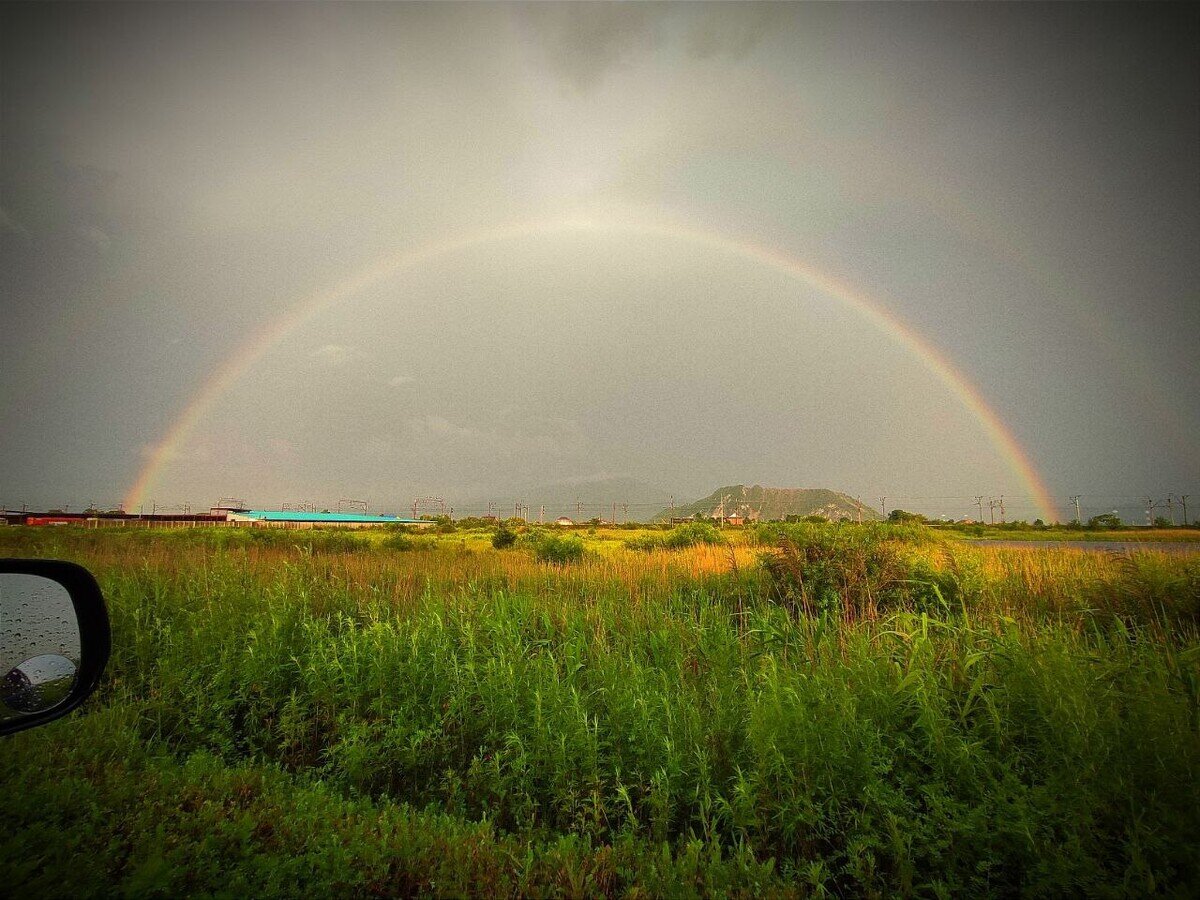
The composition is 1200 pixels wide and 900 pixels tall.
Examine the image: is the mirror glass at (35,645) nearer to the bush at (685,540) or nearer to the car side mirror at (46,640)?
the car side mirror at (46,640)

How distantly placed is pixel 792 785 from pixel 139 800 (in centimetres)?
399

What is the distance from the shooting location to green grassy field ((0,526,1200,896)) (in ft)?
9.34

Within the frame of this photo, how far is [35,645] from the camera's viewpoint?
6.80 feet

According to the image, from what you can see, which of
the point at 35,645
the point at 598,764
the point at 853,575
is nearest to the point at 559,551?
the point at 853,575

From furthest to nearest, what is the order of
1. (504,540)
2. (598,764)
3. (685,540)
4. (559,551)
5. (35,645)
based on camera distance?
(504,540), (685,540), (559,551), (598,764), (35,645)

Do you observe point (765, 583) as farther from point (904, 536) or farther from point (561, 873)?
point (561, 873)

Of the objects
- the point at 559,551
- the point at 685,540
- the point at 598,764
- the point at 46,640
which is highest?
the point at 46,640

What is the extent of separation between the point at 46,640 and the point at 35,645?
1.12 ft

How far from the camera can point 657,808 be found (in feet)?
12.9

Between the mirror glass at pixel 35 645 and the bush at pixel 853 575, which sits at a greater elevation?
the mirror glass at pixel 35 645

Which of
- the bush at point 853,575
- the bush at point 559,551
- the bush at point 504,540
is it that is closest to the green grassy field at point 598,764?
the bush at point 853,575

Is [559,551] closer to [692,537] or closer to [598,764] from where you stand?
[692,537]

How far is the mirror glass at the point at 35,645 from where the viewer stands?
Answer: 2.03m

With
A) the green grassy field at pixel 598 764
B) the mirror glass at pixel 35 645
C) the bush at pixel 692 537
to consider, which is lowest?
the green grassy field at pixel 598 764
